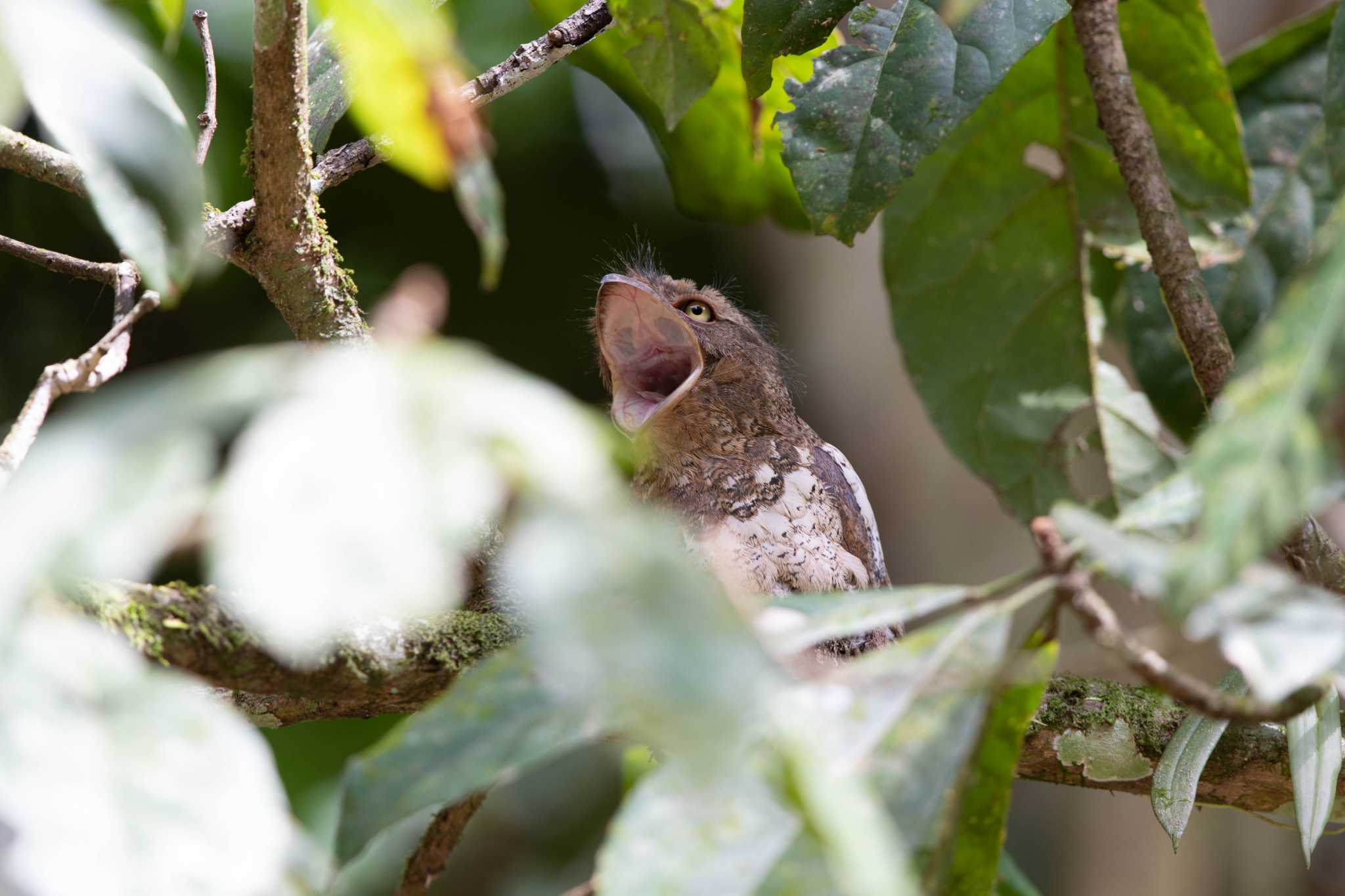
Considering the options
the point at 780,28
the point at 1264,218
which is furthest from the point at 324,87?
the point at 1264,218

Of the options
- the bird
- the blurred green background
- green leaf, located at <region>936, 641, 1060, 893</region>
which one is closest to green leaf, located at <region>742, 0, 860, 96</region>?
the bird

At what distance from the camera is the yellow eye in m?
2.67

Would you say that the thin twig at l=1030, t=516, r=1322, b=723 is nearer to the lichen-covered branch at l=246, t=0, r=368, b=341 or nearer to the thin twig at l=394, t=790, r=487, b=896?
the lichen-covered branch at l=246, t=0, r=368, b=341

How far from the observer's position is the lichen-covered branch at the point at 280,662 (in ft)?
3.70

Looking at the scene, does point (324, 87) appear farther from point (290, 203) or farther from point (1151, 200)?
point (1151, 200)

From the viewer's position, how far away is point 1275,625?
0.70 m

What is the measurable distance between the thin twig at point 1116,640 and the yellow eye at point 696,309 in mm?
1788

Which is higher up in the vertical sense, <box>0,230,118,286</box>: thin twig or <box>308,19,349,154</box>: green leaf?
<box>308,19,349,154</box>: green leaf

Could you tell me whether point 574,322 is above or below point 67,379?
below

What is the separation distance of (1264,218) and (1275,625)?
2.01m

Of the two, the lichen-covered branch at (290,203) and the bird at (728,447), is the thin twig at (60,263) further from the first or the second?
the bird at (728,447)

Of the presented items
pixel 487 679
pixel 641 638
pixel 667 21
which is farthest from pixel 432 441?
pixel 667 21

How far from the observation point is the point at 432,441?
54 centimetres

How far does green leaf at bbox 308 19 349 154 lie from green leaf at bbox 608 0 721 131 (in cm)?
39
